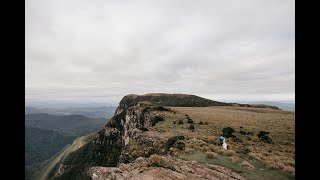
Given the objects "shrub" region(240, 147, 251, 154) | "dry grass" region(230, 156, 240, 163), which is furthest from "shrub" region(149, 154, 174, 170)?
"shrub" region(240, 147, 251, 154)

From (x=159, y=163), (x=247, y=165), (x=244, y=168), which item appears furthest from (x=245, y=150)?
(x=159, y=163)

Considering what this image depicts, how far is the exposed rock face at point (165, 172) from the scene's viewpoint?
13.5 metres

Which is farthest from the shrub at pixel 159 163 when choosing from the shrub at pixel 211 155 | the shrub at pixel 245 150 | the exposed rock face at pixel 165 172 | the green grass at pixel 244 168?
the shrub at pixel 245 150

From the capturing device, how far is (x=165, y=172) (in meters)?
14.0

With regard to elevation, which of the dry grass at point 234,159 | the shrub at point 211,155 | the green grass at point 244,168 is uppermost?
the shrub at point 211,155

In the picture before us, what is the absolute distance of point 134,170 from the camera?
49.0 ft

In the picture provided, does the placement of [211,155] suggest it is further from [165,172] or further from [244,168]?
[165,172]

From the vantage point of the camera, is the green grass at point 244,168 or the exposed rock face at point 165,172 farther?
the green grass at point 244,168

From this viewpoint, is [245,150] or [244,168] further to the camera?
[245,150]

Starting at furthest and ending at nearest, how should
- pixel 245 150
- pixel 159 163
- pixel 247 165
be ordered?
pixel 245 150, pixel 247 165, pixel 159 163

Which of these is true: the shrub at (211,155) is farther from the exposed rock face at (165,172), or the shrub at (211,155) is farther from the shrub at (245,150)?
the shrub at (245,150)
